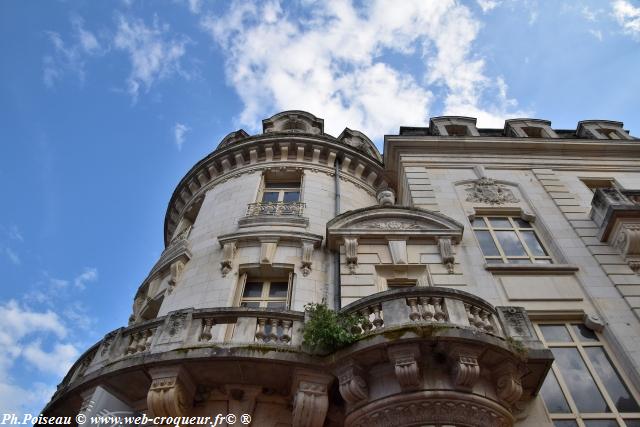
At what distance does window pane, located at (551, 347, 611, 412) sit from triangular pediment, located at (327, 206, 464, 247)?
12.5 feet

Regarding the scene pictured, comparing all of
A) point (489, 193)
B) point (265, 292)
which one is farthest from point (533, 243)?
point (265, 292)

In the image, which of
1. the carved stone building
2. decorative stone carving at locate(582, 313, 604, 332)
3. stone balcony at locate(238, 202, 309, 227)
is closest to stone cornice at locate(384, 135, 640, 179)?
the carved stone building

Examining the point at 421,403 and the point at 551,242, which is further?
the point at 551,242

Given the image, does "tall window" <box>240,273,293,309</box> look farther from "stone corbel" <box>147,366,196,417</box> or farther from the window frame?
"stone corbel" <box>147,366,196,417</box>

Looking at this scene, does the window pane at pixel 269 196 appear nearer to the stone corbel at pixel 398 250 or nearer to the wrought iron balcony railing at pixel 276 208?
the wrought iron balcony railing at pixel 276 208

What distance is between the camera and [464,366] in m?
7.12

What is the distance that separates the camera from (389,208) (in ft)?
41.5

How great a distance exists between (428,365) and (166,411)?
463 centimetres

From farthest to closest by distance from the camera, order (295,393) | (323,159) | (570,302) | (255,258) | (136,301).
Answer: (323,159) < (136,301) < (255,258) < (570,302) < (295,393)

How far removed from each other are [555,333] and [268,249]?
7449mm

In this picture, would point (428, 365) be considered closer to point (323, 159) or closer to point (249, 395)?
point (249, 395)

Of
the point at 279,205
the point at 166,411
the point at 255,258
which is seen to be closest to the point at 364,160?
the point at 279,205

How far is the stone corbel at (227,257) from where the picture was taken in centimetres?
1152

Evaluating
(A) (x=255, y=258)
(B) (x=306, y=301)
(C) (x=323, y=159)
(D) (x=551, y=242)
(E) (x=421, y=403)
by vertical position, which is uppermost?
(C) (x=323, y=159)
